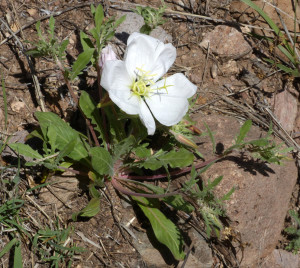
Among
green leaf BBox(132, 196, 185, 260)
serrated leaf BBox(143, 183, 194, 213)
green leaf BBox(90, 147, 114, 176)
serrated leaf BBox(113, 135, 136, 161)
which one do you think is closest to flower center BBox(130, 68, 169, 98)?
serrated leaf BBox(113, 135, 136, 161)

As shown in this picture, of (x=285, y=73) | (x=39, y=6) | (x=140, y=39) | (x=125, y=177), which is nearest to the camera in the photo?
(x=140, y=39)

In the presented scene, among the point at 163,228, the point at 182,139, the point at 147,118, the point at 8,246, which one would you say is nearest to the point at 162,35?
the point at 182,139

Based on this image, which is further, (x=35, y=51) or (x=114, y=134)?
(x=114, y=134)

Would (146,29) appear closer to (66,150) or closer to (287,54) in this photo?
(66,150)

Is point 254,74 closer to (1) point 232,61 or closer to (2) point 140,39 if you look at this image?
(1) point 232,61

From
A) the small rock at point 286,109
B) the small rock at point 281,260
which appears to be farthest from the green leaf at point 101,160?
the small rock at point 286,109

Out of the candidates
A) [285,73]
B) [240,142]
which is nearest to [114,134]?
[240,142]

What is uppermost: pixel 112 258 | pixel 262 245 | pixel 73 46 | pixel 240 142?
pixel 73 46
